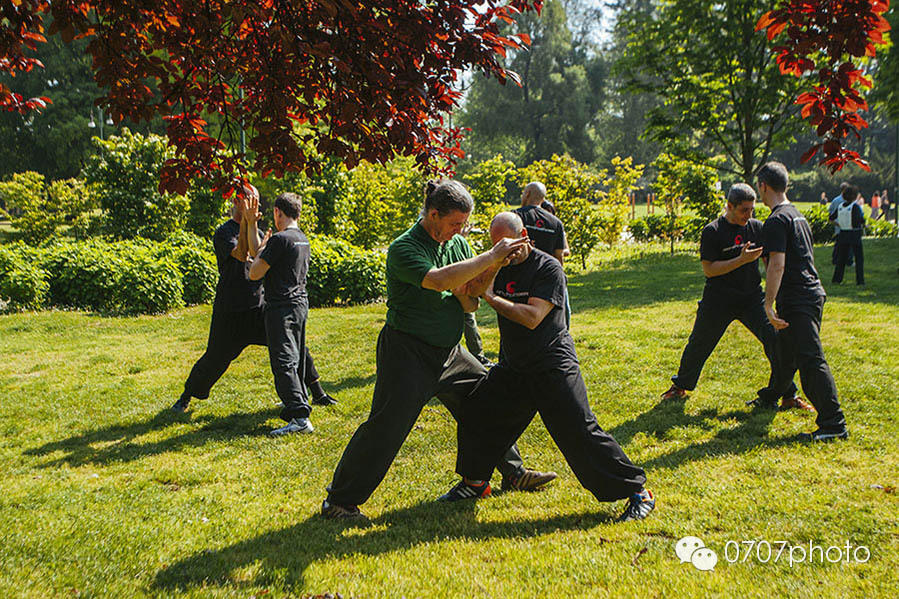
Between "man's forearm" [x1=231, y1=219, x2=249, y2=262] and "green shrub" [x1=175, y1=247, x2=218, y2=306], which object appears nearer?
"man's forearm" [x1=231, y1=219, x2=249, y2=262]

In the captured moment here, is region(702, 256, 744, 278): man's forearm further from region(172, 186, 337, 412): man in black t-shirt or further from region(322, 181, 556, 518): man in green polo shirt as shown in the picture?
region(172, 186, 337, 412): man in black t-shirt

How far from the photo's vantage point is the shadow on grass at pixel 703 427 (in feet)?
17.1

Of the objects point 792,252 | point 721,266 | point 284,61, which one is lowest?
point 721,266

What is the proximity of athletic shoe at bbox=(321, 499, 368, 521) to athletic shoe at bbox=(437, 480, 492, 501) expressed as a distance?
612 mm

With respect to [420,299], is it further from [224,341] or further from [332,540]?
[224,341]

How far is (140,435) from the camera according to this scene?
607 centimetres

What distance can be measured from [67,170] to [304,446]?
42.3 meters

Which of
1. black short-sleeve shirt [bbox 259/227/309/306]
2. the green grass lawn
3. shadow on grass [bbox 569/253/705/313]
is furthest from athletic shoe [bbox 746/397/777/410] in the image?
shadow on grass [bbox 569/253/705/313]

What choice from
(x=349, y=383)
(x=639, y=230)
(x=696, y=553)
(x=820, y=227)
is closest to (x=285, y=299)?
(x=349, y=383)

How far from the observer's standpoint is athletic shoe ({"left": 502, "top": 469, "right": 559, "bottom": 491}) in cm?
474

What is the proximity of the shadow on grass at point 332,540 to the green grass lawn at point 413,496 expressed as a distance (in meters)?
0.01

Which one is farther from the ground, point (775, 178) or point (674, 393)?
point (775, 178)

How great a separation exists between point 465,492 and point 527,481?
476 mm

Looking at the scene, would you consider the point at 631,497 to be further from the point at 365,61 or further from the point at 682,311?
the point at 682,311
